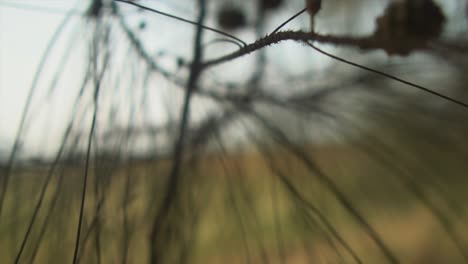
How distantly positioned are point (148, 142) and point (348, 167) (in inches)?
19.6

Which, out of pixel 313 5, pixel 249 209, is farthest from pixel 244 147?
pixel 313 5

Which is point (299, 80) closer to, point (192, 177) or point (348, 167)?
point (192, 177)

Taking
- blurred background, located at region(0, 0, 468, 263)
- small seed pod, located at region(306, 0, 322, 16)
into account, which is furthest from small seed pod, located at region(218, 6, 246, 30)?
small seed pod, located at region(306, 0, 322, 16)

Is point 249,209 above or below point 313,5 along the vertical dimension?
below

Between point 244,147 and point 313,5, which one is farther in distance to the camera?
point 244,147

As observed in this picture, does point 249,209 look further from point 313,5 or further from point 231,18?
point 313,5

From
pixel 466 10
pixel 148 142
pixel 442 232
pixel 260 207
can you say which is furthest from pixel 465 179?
pixel 148 142

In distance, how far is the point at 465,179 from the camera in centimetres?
71

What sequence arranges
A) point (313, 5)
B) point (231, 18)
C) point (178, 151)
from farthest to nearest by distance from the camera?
point (231, 18) → point (178, 151) → point (313, 5)

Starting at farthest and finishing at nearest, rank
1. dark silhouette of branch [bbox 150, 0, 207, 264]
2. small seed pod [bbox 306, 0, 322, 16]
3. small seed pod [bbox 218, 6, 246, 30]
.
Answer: small seed pod [bbox 218, 6, 246, 30]
dark silhouette of branch [bbox 150, 0, 207, 264]
small seed pod [bbox 306, 0, 322, 16]

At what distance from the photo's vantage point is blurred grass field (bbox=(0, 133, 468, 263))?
12.5 inches

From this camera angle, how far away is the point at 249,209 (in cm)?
49

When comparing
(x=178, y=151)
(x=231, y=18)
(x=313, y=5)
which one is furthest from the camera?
(x=231, y=18)

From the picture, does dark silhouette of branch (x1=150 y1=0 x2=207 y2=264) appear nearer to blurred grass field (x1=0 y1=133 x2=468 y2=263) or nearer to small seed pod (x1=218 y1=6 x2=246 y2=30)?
blurred grass field (x1=0 y1=133 x2=468 y2=263)
